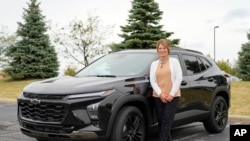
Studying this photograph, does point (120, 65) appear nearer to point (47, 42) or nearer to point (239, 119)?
point (239, 119)

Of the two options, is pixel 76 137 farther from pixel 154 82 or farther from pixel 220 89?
pixel 220 89

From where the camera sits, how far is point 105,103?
17.1ft

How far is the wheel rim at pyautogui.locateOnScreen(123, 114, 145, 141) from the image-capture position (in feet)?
18.3

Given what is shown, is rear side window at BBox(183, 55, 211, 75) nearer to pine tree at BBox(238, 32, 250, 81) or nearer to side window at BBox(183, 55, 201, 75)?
side window at BBox(183, 55, 201, 75)

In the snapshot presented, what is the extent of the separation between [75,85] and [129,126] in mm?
988

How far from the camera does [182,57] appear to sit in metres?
7.16

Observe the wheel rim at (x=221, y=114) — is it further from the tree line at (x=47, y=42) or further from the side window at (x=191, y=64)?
the tree line at (x=47, y=42)

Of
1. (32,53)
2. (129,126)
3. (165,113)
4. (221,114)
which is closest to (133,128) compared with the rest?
(129,126)

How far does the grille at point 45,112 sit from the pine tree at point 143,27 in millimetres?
19643

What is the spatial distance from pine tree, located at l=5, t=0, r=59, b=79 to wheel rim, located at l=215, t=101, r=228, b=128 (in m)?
20.8

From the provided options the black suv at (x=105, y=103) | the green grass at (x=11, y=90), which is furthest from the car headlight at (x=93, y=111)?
the green grass at (x=11, y=90)

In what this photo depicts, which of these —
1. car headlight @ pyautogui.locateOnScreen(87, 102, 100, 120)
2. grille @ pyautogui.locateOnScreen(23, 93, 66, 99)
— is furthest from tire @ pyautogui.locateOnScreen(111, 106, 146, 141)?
grille @ pyautogui.locateOnScreen(23, 93, 66, 99)

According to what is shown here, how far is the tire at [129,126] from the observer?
17.7 ft

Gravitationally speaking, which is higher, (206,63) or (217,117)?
(206,63)
